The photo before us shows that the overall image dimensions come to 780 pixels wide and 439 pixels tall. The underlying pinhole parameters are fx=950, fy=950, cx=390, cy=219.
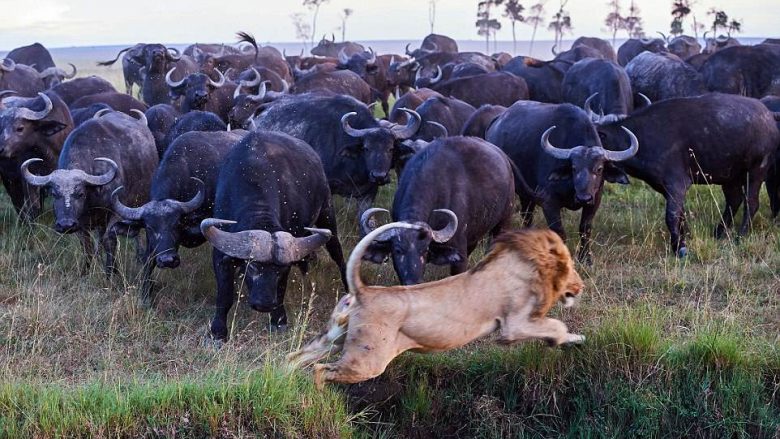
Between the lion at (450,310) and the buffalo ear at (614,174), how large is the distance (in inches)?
123

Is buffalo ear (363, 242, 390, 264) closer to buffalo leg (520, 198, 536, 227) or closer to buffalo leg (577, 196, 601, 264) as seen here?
buffalo leg (577, 196, 601, 264)

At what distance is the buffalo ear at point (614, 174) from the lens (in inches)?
328

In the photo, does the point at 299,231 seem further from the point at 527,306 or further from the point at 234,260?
the point at 527,306

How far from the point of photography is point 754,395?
5.52m

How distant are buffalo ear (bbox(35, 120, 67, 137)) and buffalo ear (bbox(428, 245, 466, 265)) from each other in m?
4.83

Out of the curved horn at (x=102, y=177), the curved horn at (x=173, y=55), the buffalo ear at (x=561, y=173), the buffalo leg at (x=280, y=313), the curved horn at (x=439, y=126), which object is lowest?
the buffalo leg at (x=280, y=313)

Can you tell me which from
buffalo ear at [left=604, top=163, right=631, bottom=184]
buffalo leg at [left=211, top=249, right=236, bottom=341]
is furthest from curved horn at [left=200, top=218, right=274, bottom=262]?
buffalo ear at [left=604, top=163, right=631, bottom=184]

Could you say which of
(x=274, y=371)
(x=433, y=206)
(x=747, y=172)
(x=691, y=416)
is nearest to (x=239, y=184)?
(x=433, y=206)

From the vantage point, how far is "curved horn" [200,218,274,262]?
6188mm

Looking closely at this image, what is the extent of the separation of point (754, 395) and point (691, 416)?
377mm

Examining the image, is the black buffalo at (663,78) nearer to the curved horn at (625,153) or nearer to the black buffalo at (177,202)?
the curved horn at (625,153)

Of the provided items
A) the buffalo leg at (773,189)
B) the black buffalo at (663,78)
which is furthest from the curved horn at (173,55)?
the buffalo leg at (773,189)

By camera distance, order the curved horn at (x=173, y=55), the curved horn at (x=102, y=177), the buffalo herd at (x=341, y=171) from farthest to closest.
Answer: the curved horn at (x=173, y=55) → the curved horn at (x=102, y=177) → the buffalo herd at (x=341, y=171)

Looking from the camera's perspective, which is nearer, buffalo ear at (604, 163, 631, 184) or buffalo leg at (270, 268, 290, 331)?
buffalo leg at (270, 268, 290, 331)
